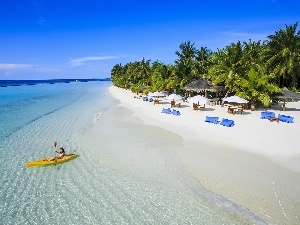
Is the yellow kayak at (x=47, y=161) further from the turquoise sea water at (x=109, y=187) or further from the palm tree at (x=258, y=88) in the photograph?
the palm tree at (x=258, y=88)

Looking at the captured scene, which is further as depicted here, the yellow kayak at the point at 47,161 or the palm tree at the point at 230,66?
the palm tree at the point at 230,66

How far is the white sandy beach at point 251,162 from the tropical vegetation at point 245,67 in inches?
230

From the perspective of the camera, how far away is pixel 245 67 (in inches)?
1347

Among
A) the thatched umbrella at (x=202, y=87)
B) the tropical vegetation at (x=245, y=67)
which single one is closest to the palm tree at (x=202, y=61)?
the tropical vegetation at (x=245, y=67)

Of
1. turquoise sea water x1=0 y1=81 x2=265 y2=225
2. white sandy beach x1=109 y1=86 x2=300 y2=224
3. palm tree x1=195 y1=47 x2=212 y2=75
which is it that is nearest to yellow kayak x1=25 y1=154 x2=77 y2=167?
turquoise sea water x1=0 y1=81 x2=265 y2=225

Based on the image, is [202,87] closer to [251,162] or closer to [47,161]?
[251,162]

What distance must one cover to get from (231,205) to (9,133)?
1992 cm

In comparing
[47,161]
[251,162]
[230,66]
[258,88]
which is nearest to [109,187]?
[47,161]

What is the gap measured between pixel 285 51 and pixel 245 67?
9.82 m

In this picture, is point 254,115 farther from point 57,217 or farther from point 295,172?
point 57,217

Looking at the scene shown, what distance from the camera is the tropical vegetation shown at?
2836 cm

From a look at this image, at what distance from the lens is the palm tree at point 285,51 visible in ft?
129

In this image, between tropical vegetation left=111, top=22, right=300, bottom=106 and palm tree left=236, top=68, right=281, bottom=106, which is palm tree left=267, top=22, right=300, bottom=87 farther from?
palm tree left=236, top=68, right=281, bottom=106

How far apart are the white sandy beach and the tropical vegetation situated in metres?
5.83
